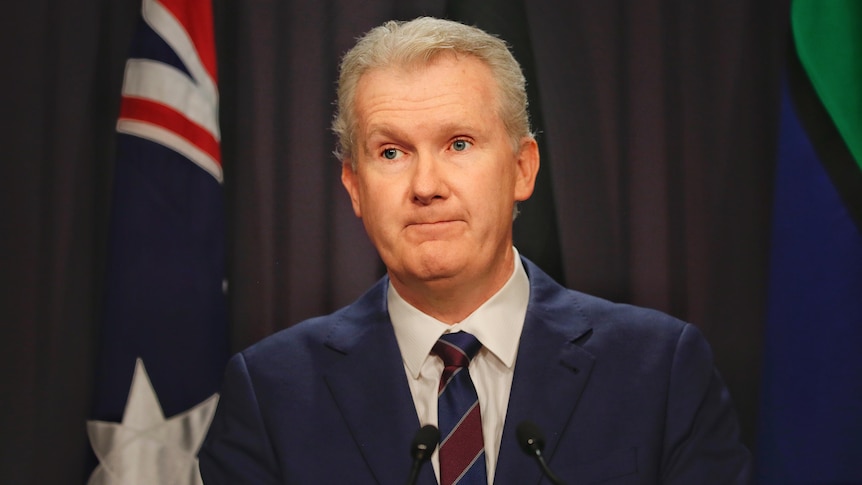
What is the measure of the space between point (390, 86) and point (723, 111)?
1.01 meters

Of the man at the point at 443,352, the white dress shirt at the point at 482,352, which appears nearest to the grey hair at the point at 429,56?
the man at the point at 443,352

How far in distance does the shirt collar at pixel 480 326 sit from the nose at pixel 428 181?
0.28 metres

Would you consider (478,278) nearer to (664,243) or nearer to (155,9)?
(664,243)

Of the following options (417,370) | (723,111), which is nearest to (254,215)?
(417,370)

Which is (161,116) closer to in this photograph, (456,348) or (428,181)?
(428,181)

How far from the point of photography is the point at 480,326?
1.93 metres

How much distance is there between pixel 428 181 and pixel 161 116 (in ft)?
2.87

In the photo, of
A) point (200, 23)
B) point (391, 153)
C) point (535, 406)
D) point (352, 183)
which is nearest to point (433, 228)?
point (391, 153)

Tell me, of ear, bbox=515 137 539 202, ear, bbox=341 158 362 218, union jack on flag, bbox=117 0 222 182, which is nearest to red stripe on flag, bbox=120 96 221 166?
union jack on flag, bbox=117 0 222 182

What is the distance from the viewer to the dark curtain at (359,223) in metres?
2.40

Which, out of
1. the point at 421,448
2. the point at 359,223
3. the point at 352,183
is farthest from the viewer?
the point at 359,223

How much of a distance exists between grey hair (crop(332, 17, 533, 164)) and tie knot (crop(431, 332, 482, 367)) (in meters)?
0.45

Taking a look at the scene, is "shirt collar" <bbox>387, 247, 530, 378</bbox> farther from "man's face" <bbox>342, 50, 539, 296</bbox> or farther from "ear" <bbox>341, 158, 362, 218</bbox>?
"ear" <bbox>341, 158, 362, 218</bbox>

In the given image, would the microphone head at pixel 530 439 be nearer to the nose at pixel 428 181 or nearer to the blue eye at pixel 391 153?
the nose at pixel 428 181
